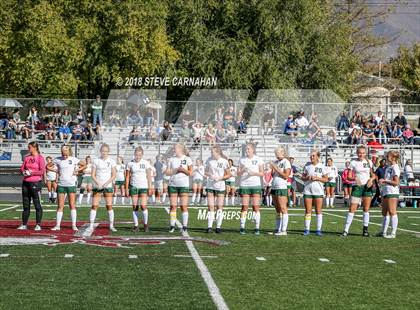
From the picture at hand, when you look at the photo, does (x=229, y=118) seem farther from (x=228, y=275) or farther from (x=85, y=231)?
(x=228, y=275)

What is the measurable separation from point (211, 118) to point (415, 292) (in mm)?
26239

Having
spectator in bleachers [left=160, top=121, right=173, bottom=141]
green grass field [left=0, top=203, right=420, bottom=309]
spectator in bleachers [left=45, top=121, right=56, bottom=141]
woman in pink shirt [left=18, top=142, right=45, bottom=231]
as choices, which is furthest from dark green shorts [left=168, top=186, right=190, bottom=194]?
spectator in bleachers [left=45, top=121, right=56, bottom=141]

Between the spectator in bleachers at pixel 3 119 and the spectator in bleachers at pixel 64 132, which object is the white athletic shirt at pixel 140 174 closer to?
the spectator in bleachers at pixel 64 132

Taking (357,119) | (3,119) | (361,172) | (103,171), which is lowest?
(103,171)

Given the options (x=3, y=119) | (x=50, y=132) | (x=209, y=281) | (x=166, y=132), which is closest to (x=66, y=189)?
(x=209, y=281)

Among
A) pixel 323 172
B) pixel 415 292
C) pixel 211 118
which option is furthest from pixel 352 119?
pixel 415 292

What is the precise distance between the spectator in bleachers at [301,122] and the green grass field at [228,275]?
Result: 60.1 ft

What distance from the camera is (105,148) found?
60.6ft

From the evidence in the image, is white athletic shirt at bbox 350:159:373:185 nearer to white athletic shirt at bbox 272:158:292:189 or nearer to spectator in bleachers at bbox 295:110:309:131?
white athletic shirt at bbox 272:158:292:189

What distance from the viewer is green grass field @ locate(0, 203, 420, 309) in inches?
405

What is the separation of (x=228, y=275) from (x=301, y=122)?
24.4 metres

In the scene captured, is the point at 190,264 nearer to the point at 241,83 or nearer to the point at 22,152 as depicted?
the point at 22,152

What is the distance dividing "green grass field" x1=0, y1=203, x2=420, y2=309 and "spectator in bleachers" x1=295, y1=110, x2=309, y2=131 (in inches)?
721

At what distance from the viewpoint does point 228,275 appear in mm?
12289
